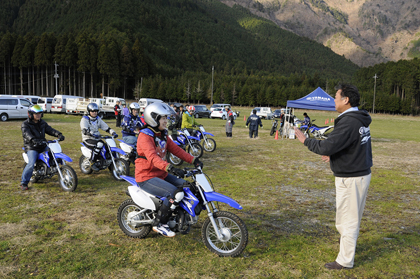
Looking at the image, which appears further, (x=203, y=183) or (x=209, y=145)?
(x=209, y=145)

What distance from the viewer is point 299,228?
523 cm

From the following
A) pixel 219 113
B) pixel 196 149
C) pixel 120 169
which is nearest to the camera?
pixel 120 169

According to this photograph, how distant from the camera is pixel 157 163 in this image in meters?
3.99

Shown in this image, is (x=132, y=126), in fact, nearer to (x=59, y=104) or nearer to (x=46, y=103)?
(x=59, y=104)

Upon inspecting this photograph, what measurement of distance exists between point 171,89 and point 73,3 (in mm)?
117350

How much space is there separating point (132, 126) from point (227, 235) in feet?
20.1

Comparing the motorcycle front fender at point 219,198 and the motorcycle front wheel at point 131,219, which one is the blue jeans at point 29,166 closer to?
the motorcycle front wheel at point 131,219

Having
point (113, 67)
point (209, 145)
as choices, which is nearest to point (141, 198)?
point (209, 145)

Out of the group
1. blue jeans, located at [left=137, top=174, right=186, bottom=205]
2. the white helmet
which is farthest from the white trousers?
the white helmet

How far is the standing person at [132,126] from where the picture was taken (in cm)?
902

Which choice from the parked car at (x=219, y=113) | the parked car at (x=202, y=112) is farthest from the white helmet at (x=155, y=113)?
the parked car at (x=202, y=112)

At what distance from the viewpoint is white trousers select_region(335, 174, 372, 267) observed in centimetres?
361

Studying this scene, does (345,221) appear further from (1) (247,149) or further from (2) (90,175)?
(1) (247,149)

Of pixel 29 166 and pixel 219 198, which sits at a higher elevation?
pixel 219 198
